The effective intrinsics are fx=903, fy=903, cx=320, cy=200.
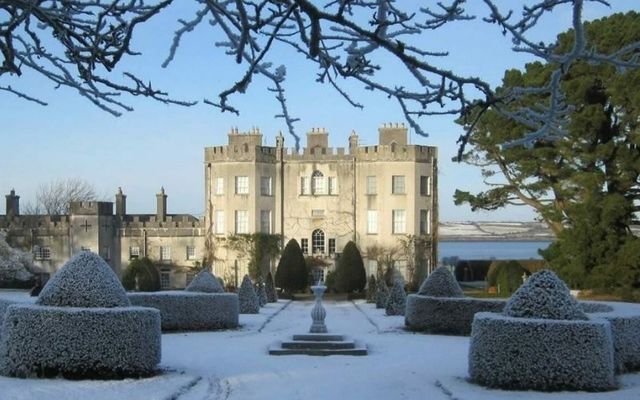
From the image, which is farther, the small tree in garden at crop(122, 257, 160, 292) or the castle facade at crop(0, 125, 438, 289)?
the castle facade at crop(0, 125, 438, 289)

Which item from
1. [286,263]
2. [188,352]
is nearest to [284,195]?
[286,263]

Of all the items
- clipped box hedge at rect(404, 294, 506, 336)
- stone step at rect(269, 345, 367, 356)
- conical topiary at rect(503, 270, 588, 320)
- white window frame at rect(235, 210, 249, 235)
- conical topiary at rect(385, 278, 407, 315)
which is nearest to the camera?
conical topiary at rect(503, 270, 588, 320)

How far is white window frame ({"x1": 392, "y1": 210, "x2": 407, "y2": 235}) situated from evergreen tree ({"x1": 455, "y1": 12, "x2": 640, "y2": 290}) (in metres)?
11.2

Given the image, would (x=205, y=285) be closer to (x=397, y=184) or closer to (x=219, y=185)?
(x=219, y=185)

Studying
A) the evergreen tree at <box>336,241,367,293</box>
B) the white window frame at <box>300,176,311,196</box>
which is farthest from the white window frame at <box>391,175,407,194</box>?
the evergreen tree at <box>336,241,367,293</box>

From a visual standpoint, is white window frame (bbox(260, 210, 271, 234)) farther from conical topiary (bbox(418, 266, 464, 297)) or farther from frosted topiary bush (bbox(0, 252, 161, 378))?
frosted topiary bush (bbox(0, 252, 161, 378))

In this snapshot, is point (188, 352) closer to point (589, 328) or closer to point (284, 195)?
point (589, 328)

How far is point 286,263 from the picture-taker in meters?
37.2

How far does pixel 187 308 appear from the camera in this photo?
18.6 meters

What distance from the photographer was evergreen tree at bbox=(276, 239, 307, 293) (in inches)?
1454

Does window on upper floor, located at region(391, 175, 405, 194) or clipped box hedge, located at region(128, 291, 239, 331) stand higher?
window on upper floor, located at region(391, 175, 405, 194)

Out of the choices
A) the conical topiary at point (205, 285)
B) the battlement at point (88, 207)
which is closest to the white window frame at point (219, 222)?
the battlement at point (88, 207)

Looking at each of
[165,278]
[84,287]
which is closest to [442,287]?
[84,287]

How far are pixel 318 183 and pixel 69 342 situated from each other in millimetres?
31264
